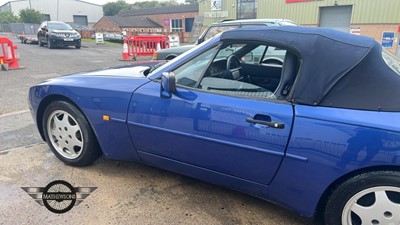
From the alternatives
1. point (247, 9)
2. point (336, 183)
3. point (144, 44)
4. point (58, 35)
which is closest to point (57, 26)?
point (58, 35)

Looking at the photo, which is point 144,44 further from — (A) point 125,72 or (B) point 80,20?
(B) point 80,20

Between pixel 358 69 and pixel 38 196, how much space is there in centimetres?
288

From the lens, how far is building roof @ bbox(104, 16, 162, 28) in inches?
1893

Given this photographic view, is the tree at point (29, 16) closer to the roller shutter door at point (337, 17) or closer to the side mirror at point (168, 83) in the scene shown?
the roller shutter door at point (337, 17)

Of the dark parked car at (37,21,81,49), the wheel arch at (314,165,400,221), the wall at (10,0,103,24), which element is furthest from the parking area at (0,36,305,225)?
the wall at (10,0,103,24)

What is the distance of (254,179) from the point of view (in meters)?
2.32

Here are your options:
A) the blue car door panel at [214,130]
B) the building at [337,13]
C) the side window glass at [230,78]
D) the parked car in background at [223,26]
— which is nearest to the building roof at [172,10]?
the building at [337,13]

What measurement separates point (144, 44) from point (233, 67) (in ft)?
39.8

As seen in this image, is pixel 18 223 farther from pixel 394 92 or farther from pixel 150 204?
pixel 394 92

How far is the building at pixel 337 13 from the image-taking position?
2167 cm

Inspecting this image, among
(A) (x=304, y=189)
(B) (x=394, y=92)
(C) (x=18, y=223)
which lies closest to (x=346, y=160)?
(A) (x=304, y=189)

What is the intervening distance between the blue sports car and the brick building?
4384 centimetres

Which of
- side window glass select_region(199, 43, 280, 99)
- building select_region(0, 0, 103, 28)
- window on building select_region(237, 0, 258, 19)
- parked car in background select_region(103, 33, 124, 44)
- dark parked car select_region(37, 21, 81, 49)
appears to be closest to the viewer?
side window glass select_region(199, 43, 280, 99)

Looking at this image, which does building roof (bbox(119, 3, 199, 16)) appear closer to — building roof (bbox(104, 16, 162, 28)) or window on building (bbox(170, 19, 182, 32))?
window on building (bbox(170, 19, 182, 32))
